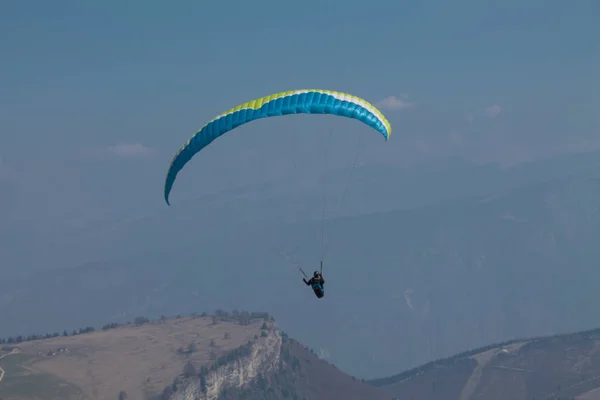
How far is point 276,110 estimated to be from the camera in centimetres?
6197

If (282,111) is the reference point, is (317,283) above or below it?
below

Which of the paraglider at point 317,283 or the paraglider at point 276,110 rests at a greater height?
the paraglider at point 276,110

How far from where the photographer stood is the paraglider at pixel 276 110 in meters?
62.2

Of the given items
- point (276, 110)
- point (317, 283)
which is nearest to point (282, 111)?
point (276, 110)

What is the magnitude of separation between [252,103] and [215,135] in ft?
14.1

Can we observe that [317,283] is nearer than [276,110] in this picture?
No

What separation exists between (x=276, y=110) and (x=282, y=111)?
0.50 m

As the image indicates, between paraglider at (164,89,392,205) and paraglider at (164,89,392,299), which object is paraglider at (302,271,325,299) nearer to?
paraglider at (164,89,392,299)

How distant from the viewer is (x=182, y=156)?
64.2 metres

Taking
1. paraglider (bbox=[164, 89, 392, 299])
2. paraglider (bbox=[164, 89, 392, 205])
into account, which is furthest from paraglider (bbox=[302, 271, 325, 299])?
paraglider (bbox=[164, 89, 392, 205])

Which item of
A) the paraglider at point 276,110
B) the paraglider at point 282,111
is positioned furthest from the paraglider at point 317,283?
the paraglider at point 276,110

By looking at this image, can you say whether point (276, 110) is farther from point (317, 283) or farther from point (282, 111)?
point (317, 283)

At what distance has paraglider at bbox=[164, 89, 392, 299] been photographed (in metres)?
62.3

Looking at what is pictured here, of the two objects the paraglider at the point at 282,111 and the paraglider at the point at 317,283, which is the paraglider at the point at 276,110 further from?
the paraglider at the point at 317,283
